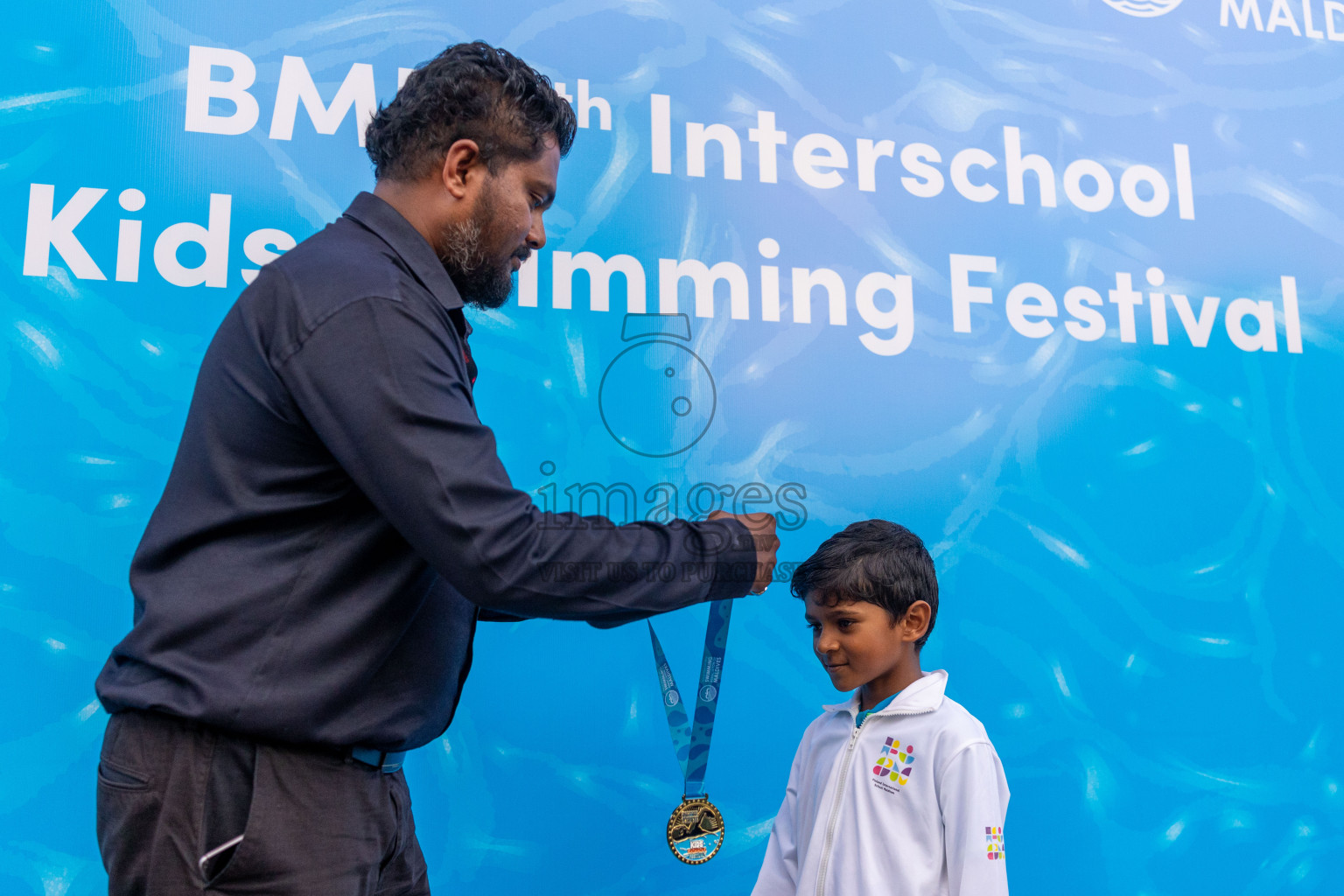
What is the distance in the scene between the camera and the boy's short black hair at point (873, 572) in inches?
68.4

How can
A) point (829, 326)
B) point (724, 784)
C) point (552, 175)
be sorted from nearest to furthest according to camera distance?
point (552, 175), point (724, 784), point (829, 326)

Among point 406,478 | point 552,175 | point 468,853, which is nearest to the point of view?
point 406,478

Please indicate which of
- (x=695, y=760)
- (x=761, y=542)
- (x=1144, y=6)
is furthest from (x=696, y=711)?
(x=1144, y=6)

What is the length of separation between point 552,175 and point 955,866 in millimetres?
1179

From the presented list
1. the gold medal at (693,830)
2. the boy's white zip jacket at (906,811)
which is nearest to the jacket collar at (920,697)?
the boy's white zip jacket at (906,811)

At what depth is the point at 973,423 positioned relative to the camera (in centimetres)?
249

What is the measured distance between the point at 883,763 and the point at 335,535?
0.95 m

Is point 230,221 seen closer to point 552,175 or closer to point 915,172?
point 552,175

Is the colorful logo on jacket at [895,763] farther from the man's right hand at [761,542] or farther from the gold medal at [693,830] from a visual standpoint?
the man's right hand at [761,542]

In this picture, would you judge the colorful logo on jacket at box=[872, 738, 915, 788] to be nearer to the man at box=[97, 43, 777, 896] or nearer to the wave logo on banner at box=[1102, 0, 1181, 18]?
the man at box=[97, 43, 777, 896]

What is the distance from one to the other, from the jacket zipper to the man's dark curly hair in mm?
1050

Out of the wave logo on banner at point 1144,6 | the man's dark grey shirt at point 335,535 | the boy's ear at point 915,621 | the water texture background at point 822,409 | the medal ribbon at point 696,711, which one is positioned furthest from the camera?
the wave logo on banner at point 1144,6

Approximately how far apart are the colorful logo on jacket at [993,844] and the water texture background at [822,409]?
750 millimetres

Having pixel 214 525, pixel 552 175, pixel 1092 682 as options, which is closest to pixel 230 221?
pixel 552 175
